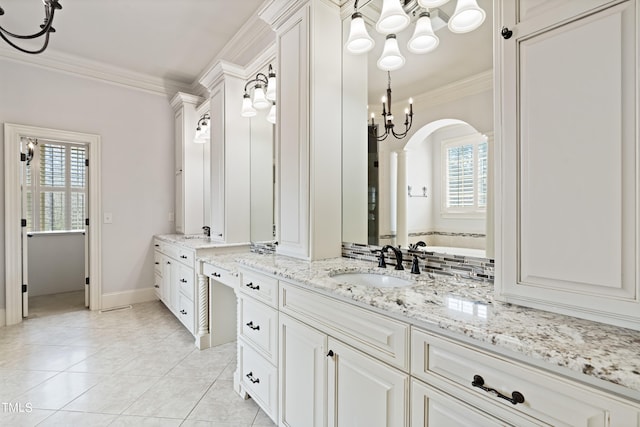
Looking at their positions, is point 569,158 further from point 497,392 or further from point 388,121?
point 388,121

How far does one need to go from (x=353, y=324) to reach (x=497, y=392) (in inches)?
20.5

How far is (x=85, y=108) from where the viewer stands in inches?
144

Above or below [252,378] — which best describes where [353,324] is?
above

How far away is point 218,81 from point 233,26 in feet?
1.75

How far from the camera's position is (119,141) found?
3869 millimetres

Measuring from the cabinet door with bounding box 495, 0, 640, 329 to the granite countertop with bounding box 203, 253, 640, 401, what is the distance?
0.30 ft

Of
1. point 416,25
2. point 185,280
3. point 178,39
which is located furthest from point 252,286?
point 178,39

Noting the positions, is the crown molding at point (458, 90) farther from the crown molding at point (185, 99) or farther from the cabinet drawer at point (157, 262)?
the cabinet drawer at point (157, 262)

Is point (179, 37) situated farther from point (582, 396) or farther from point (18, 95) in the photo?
point (582, 396)

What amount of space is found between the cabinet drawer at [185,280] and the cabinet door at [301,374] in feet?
5.26

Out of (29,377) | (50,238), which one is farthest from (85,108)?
(29,377)

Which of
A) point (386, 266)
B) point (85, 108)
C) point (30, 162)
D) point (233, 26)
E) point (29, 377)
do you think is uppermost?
point (233, 26)

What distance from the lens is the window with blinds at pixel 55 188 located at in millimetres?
4379

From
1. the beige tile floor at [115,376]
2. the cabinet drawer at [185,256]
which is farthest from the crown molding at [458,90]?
→ the cabinet drawer at [185,256]
